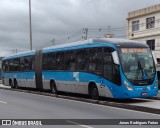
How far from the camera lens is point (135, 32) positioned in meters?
61.1

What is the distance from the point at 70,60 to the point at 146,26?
124 ft

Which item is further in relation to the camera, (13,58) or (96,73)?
(13,58)

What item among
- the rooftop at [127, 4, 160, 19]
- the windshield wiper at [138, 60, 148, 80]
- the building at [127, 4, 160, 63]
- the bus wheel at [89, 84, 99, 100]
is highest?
the rooftop at [127, 4, 160, 19]

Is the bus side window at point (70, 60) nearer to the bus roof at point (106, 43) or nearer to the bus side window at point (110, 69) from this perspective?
the bus roof at point (106, 43)

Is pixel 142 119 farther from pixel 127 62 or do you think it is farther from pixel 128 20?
pixel 128 20

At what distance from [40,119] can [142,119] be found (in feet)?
11.0

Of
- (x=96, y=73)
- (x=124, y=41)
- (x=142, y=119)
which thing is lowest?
(x=142, y=119)

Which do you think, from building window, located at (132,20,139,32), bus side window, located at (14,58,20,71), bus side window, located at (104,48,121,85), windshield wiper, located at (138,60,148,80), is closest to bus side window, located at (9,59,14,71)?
bus side window, located at (14,58,20,71)

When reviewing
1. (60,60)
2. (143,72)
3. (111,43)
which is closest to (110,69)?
(111,43)

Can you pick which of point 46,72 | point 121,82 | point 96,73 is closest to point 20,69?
point 46,72

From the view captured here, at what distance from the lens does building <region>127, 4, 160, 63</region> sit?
55688mm

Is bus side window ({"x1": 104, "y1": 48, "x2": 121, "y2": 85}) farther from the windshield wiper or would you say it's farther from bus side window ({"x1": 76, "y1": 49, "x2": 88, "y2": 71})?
bus side window ({"x1": 76, "y1": 49, "x2": 88, "y2": 71})

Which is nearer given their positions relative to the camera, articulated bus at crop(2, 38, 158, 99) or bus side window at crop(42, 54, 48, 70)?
articulated bus at crop(2, 38, 158, 99)

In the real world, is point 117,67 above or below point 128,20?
below
